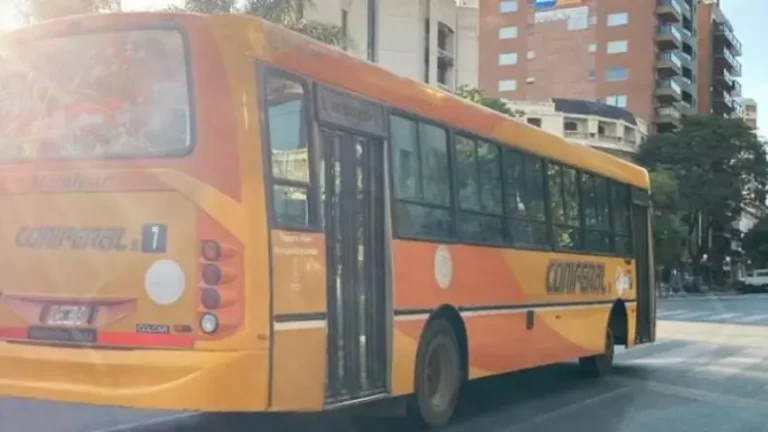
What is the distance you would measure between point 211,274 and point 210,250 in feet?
0.51

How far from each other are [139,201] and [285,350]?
4.54 ft

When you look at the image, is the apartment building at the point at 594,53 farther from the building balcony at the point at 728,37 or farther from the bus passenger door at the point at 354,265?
the bus passenger door at the point at 354,265

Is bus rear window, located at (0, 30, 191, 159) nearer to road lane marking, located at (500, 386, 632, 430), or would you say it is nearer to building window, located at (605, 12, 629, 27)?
road lane marking, located at (500, 386, 632, 430)

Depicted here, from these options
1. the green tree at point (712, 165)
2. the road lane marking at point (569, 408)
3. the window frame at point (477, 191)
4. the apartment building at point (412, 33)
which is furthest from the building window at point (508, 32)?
the window frame at point (477, 191)

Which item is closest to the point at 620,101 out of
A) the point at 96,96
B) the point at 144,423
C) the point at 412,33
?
the point at 412,33

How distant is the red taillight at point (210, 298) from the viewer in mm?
6844

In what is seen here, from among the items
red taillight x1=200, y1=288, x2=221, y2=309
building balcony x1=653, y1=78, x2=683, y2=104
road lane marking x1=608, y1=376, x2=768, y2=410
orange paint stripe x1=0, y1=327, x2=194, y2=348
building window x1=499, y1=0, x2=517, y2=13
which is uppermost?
building window x1=499, y1=0, x2=517, y2=13

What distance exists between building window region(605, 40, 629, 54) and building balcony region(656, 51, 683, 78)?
10.1 ft

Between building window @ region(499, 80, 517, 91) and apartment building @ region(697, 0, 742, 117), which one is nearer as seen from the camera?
building window @ region(499, 80, 517, 91)

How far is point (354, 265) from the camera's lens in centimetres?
822

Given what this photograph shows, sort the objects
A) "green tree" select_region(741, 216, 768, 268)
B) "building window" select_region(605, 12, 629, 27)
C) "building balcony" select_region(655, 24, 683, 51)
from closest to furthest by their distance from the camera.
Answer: "green tree" select_region(741, 216, 768, 268) → "building balcony" select_region(655, 24, 683, 51) → "building window" select_region(605, 12, 629, 27)

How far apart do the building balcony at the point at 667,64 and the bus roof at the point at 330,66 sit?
8739 centimetres

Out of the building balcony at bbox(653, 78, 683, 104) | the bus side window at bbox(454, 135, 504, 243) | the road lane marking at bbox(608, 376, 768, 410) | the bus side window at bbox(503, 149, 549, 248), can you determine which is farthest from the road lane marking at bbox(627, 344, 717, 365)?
the building balcony at bbox(653, 78, 683, 104)

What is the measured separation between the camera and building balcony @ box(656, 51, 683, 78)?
313 feet
